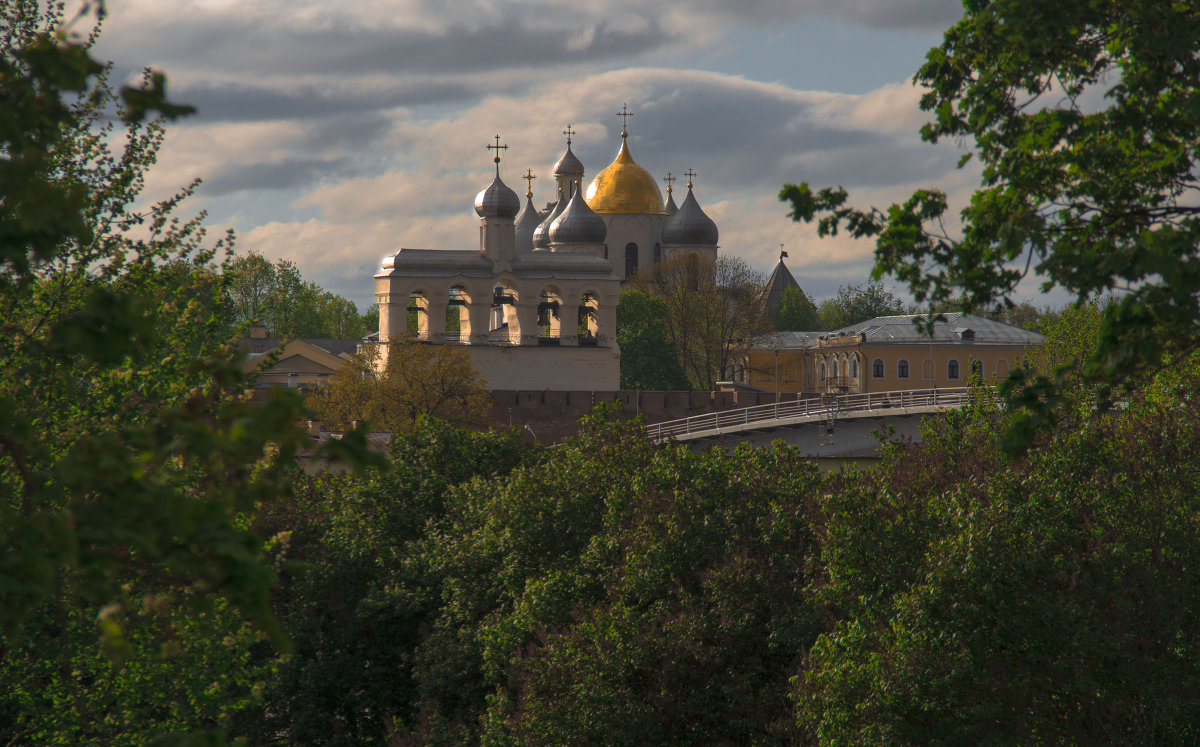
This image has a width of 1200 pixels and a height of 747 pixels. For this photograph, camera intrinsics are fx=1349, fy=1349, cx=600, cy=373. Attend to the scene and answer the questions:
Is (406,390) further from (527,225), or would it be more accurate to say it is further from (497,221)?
(527,225)

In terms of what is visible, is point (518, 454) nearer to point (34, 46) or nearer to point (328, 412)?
point (328, 412)

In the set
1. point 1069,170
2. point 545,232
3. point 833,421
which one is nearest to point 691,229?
point 545,232

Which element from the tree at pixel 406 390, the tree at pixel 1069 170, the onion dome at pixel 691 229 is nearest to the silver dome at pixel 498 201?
the tree at pixel 406 390

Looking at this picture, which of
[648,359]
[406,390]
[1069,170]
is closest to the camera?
[1069,170]

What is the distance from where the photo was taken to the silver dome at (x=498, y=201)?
66.8m

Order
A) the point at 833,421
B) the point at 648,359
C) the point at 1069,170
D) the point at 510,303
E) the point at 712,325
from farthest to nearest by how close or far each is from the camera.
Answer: the point at 712,325 → the point at 648,359 → the point at 510,303 → the point at 833,421 → the point at 1069,170

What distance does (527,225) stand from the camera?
3681 inches

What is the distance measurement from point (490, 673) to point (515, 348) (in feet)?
145

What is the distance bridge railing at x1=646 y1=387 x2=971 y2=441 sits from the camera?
4253cm

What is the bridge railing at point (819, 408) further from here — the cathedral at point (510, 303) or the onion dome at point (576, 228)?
the onion dome at point (576, 228)

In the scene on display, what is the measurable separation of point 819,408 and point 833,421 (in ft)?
4.58

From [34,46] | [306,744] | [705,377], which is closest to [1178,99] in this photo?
[34,46]

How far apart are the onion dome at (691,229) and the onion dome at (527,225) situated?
9.34m

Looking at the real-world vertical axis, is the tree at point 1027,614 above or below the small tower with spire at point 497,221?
below
